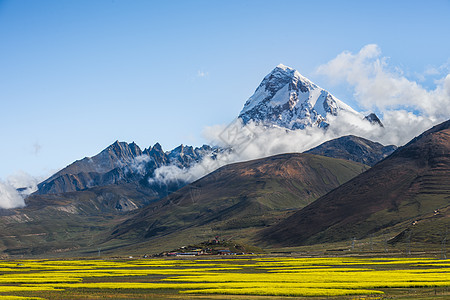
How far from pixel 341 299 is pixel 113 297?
35.6 meters

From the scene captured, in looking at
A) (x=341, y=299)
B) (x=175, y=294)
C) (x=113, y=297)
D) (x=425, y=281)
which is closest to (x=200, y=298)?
(x=175, y=294)

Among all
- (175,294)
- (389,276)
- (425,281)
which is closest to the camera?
(175,294)

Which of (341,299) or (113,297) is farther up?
(113,297)

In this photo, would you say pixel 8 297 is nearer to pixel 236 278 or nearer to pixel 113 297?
pixel 113 297

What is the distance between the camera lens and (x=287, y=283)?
101312 mm

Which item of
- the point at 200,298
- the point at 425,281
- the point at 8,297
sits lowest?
the point at 425,281

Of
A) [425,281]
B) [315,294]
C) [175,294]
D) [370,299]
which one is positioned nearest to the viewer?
[370,299]

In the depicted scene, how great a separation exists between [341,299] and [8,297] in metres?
51.1

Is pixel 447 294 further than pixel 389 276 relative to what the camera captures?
No

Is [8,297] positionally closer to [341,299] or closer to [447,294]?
[341,299]

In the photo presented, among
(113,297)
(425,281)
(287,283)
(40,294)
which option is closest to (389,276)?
(425,281)

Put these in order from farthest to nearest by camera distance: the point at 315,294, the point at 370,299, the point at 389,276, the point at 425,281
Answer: the point at 389,276, the point at 425,281, the point at 315,294, the point at 370,299

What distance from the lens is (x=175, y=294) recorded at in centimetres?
8944

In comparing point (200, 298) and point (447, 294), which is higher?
point (200, 298)
